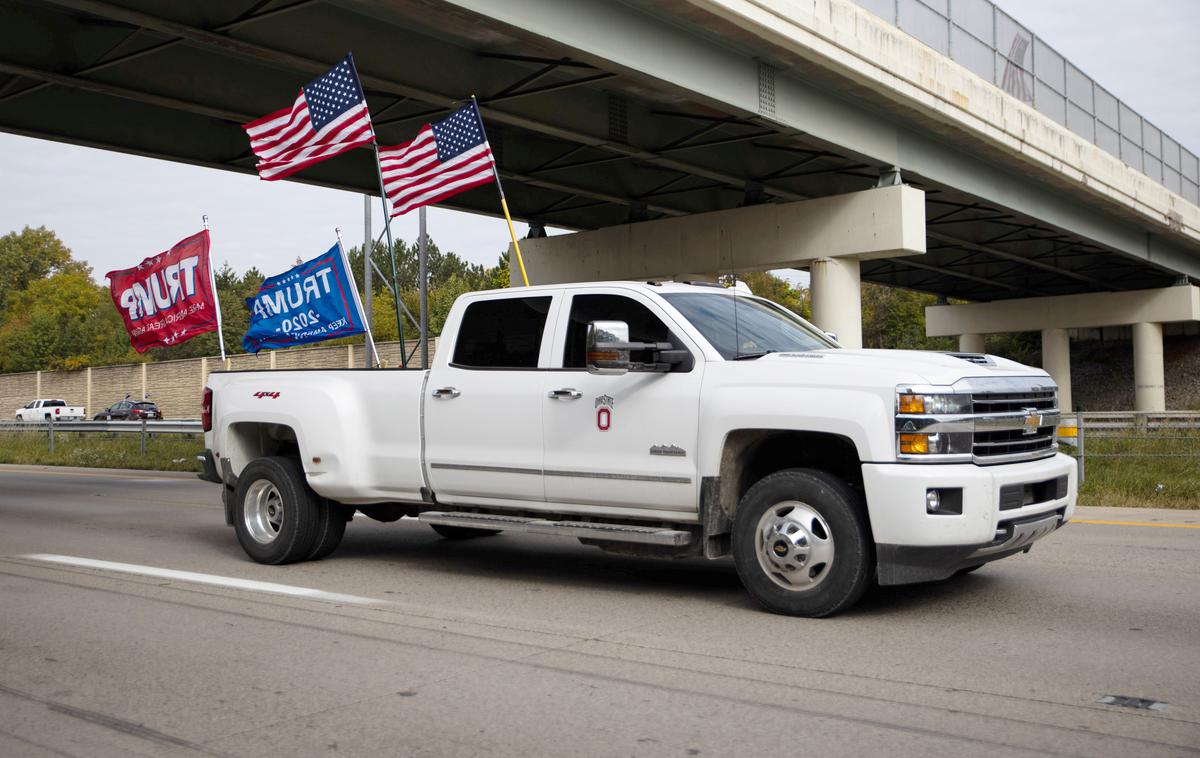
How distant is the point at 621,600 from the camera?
7.83m

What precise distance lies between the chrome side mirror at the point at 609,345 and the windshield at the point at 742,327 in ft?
2.24

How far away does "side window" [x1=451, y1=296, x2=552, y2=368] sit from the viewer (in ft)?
27.3

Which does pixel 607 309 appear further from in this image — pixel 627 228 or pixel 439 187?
pixel 627 228

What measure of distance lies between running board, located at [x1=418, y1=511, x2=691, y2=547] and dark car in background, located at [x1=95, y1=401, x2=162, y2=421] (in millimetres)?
44284

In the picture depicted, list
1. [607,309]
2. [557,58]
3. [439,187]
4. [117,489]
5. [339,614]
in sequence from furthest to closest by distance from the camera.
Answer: [117,489] < [557,58] < [439,187] < [607,309] < [339,614]

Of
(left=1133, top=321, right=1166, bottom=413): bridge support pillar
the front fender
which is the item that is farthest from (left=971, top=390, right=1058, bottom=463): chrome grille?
(left=1133, top=321, right=1166, bottom=413): bridge support pillar

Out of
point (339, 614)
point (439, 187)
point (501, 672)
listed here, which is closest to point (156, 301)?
point (439, 187)

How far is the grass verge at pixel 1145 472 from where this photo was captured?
14.2 metres

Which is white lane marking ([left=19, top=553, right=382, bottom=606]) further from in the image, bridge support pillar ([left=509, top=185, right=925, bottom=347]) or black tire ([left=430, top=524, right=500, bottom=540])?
bridge support pillar ([left=509, top=185, right=925, bottom=347])

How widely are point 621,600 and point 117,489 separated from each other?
45.7ft

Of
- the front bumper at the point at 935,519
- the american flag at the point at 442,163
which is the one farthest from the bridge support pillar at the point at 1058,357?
the front bumper at the point at 935,519

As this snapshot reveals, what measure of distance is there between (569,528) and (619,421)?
78 cm

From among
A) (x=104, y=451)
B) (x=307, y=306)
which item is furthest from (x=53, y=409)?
(x=307, y=306)

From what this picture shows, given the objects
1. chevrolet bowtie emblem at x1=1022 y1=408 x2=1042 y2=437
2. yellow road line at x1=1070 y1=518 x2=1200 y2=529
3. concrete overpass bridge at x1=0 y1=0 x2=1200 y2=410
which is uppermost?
concrete overpass bridge at x1=0 y1=0 x2=1200 y2=410
